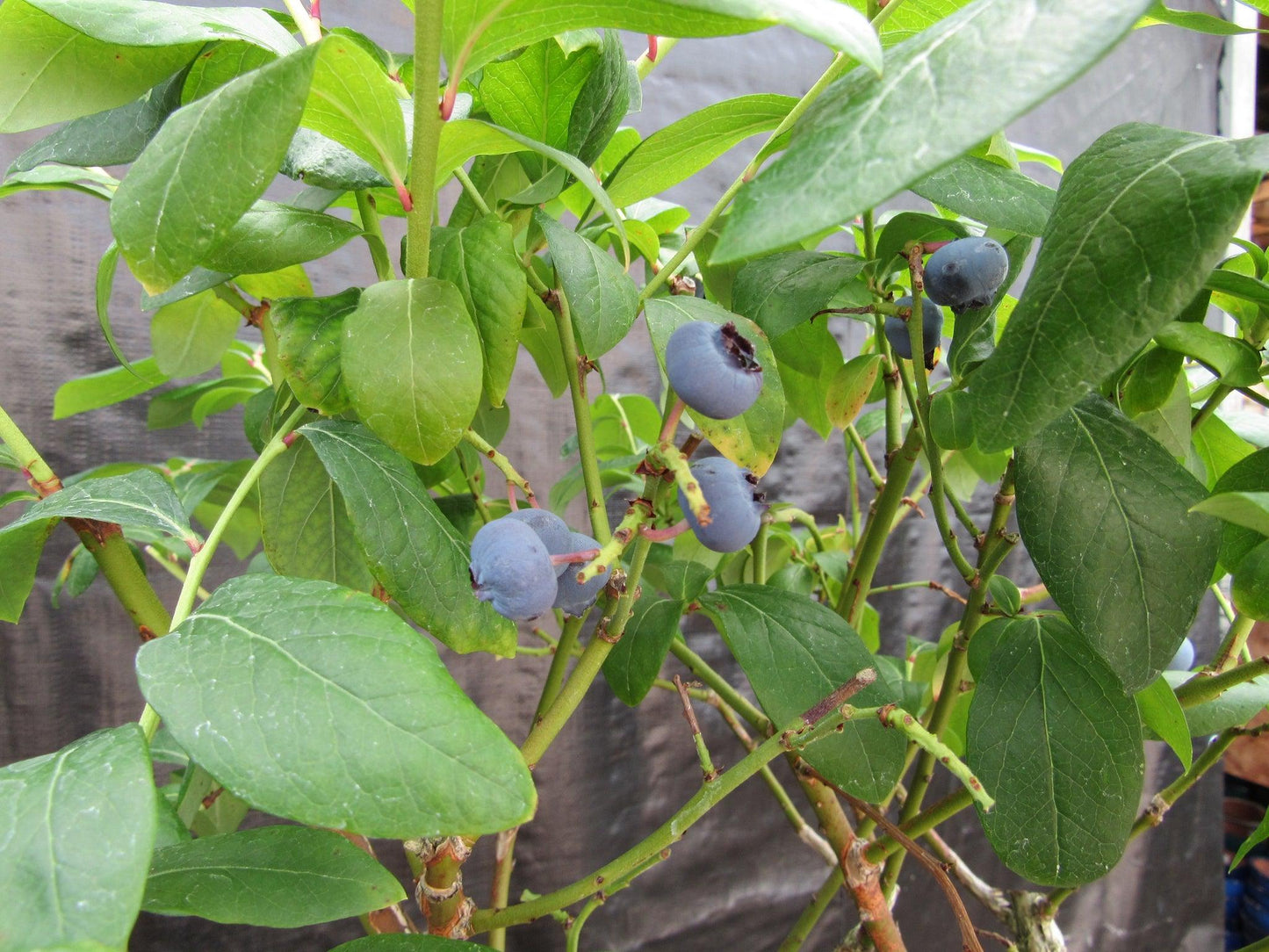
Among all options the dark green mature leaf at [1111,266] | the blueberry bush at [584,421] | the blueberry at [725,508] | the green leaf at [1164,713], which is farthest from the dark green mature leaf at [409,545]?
the green leaf at [1164,713]

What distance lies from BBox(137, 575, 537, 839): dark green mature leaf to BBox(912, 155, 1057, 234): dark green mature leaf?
0.97 feet

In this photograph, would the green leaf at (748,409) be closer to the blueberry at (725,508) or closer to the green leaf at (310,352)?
the blueberry at (725,508)

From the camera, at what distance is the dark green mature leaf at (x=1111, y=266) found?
0.28m

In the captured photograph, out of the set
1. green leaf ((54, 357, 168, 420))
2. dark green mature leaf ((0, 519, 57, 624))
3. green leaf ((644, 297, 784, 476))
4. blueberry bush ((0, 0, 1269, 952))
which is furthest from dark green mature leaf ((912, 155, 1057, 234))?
green leaf ((54, 357, 168, 420))

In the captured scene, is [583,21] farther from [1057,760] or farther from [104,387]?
[104,387]

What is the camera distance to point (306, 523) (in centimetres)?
44

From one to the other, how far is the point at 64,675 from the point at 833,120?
0.99 metres

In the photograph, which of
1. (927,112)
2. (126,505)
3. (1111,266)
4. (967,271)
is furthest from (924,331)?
(126,505)

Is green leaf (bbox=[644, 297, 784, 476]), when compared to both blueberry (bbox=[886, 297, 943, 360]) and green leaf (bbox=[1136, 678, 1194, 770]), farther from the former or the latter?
green leaf (bbox=[1136, 678, 1194, 770])

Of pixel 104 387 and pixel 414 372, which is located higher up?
pixel 414 372

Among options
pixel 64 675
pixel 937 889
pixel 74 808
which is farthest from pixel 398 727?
pixel 937 889

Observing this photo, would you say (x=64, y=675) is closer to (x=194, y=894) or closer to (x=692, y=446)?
(x=194, y=894)

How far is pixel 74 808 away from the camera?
242 millimetres

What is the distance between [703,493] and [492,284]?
0.12 metres
